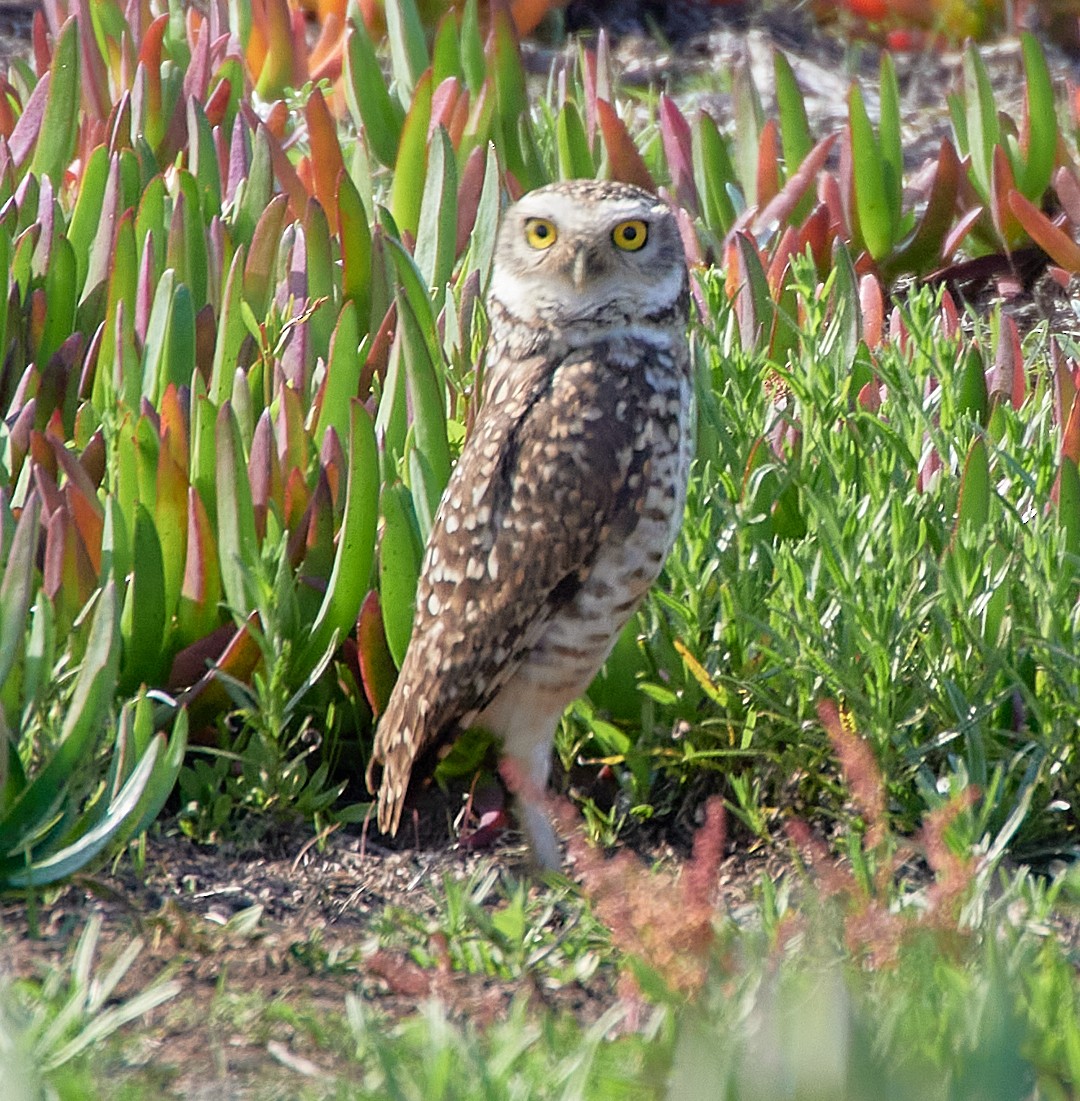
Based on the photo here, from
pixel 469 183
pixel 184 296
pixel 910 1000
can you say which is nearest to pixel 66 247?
pixel 184 296

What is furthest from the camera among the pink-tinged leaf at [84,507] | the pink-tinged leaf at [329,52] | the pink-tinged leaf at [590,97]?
the pink-tinged leaf at [329,52]

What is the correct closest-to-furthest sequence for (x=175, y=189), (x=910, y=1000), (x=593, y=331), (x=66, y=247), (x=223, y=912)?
1. (x=910, y=1000)
2. (x=223, y=912)
3. (x=593, y=331)
4. (x=66, y=247)
5. (x=175, y=189)

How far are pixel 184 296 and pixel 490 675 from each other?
47.8 inches

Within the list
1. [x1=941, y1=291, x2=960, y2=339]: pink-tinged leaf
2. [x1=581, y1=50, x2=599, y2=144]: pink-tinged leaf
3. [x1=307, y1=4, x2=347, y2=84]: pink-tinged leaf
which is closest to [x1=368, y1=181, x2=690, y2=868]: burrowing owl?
[x1=941, y1=291, x2=960, y2=339]: pink-tinged leaf

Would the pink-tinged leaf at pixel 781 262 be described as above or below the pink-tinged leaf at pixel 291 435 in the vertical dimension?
above

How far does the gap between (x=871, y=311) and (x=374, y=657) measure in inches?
67.4

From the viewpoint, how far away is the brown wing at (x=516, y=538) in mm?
2803

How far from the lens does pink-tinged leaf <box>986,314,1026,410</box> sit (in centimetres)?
360

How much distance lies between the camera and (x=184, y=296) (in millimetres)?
3445

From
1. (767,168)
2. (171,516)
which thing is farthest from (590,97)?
(171,516)

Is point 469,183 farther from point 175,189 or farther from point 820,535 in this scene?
point 820,535

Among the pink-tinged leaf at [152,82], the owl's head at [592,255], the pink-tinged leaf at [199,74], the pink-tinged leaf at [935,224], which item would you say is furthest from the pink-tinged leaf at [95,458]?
the pink-tinged leaf at [935,224]

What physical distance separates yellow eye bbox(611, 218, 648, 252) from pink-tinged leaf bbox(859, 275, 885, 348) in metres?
1.15

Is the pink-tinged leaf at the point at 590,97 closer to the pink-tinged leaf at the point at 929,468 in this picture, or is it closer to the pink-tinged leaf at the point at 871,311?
the pink-tinged leaf at the point at 871,311
